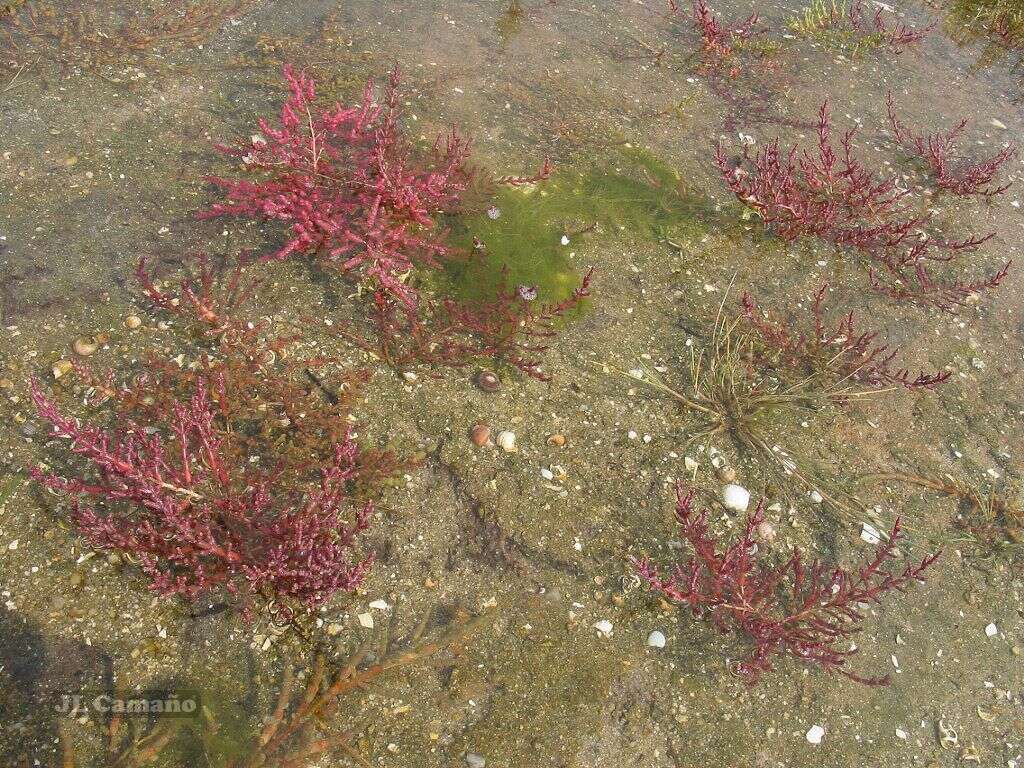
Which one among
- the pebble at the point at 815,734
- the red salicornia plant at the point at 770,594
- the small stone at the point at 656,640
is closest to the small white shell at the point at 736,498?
the red salicornia plant at the point at 770,594

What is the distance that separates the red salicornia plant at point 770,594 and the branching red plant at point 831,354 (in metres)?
1.14

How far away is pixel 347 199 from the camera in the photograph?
160 inches

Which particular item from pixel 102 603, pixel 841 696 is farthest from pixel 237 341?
pixel 841 696

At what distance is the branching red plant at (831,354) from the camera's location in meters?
4.06

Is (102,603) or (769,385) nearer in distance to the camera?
(102,603)

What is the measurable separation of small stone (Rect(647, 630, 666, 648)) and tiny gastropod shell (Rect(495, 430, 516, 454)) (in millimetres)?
1088

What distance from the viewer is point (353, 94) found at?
16.4ft

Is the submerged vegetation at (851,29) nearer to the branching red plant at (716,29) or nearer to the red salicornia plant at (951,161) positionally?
the branching red plant at (716,29)

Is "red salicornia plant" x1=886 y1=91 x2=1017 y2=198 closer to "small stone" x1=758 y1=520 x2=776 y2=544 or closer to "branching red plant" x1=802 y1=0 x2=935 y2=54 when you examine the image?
"branching red plant" x1=802 y1=0 x2=935 y2=54

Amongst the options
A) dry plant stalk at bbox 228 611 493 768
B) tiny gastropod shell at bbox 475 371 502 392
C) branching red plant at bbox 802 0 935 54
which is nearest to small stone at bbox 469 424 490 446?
tiny gastropod shell at bbox 475 371 502 392

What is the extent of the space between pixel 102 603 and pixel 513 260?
2754 mm

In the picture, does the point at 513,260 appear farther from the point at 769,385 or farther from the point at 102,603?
the point at 102,603

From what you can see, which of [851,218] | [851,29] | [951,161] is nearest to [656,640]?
[851,218]

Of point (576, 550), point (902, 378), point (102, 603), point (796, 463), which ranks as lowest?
point (102, 603)
